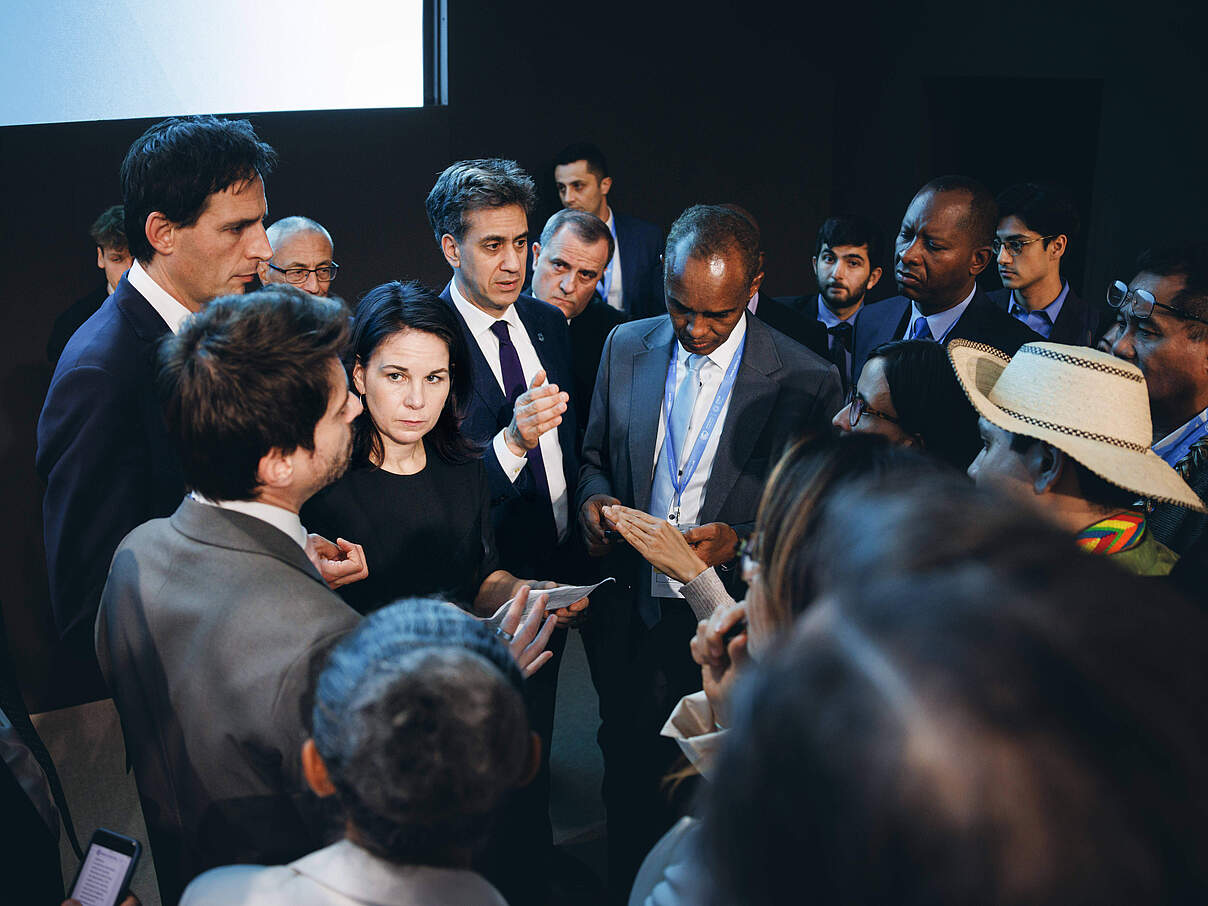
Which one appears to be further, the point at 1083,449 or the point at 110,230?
the point at 110,230

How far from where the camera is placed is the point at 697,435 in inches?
112

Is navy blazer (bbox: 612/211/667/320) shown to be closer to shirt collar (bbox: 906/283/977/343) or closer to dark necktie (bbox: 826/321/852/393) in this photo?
dark necktie (bbox: 826/321/852/393)

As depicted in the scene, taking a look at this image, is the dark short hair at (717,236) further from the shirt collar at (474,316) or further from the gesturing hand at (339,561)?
the gesturing hand at (339,561)

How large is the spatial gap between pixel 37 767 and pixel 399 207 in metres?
3.71

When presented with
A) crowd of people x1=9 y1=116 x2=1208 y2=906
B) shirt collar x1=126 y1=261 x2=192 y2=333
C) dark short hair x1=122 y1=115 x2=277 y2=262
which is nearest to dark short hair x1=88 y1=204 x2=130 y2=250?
crowd of people x1=9 y1=116 x2=1208 y2=906

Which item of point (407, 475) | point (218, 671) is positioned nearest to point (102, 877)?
point (218, 671)

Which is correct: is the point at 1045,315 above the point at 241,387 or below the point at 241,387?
below

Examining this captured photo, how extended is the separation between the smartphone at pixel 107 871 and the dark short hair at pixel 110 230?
9.44 ft

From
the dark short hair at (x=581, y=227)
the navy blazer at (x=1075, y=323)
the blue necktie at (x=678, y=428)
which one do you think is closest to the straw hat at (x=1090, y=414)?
the blue necktie at (x=678, y=428)

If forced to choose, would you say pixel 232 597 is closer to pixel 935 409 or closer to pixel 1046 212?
pixel 935 409

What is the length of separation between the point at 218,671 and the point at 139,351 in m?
1.13

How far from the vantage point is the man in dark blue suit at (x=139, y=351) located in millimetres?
2047

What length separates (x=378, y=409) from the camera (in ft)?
7.78

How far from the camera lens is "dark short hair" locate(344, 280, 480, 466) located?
7.86 ft
